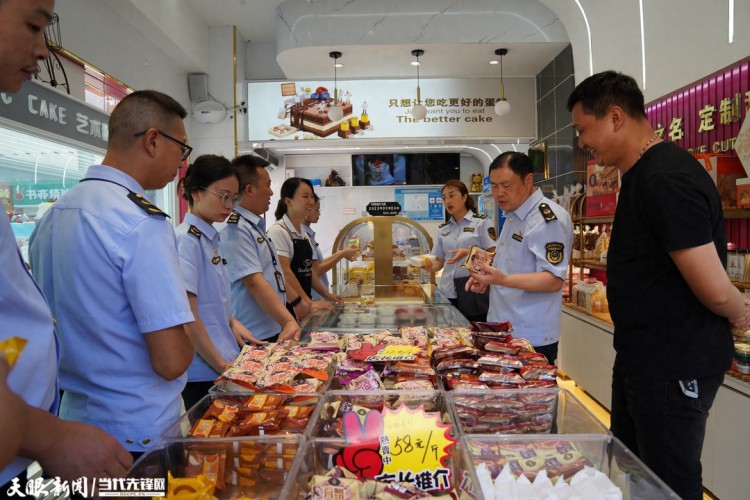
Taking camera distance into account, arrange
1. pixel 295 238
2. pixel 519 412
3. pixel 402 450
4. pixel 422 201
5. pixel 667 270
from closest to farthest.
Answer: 1. pixel 402 450
2. pixel 519 412
3. pixel 667 270
4. pixel 295 238
5. pixel 422 201

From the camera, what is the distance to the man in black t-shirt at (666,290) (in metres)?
1.49

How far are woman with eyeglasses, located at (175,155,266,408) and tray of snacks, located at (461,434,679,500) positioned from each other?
1.19 m

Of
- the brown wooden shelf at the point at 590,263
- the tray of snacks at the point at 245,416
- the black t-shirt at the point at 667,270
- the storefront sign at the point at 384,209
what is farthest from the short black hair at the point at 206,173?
the brown wooden shelf at the point at 590,263

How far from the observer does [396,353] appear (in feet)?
6.05

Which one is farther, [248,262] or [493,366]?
[248,262]

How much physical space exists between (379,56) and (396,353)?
15.3ft

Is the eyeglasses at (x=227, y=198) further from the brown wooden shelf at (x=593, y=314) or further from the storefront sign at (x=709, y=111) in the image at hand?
the brown wooden shelf at (x=593, y=314)

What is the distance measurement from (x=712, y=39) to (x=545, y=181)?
320 cm

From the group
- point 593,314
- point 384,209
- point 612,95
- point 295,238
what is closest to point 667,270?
point 612,95

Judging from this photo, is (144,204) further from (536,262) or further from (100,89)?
(100,89)

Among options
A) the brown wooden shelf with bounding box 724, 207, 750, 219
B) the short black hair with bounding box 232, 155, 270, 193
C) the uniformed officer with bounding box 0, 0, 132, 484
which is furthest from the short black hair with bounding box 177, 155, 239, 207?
the brown wooden shelf with bounding box 724, 207, 750, 219

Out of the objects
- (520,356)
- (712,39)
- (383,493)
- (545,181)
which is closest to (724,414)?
(520,356)

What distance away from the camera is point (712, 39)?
120 inches

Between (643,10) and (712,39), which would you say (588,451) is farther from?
(643,10)
